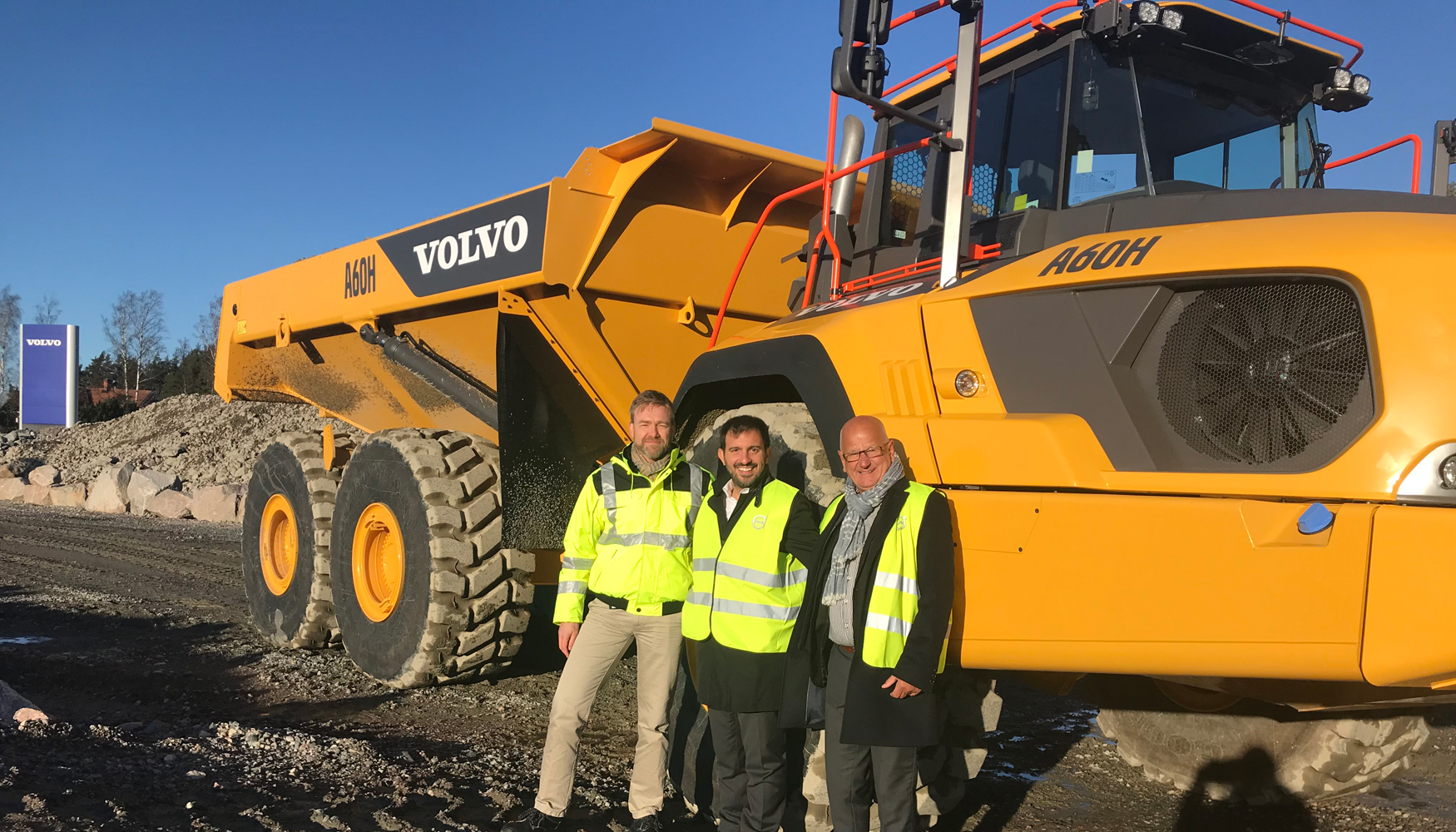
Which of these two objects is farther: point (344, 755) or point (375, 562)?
point (375, 562)

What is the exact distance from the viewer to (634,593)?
12.0ft

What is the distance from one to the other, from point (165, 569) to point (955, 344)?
982 centimetres

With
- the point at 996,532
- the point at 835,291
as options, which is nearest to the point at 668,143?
the point at 835,291

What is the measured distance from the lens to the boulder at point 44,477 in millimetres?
20234

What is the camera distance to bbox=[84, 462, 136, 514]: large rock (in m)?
17.9

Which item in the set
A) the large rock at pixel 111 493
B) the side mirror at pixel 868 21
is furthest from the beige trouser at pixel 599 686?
the large rock at pixel 111 493

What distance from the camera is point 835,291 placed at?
4062 millimetres

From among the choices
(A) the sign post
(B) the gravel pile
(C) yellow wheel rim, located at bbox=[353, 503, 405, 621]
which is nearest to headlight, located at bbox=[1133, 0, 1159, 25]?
(C) yellow wheel rim, located at bbox=[353, 503, 405, 621]

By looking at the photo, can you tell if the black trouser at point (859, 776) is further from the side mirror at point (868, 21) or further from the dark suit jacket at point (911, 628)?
the side mirror at point (868, 21)

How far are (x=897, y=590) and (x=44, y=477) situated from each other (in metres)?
22.6

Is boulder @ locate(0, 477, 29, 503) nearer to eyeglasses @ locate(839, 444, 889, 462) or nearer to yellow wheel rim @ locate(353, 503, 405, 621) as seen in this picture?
yellow wheel rim @ locate(353, 503, 405, 621)

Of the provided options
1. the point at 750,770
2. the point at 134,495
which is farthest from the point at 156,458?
the point at 750,770

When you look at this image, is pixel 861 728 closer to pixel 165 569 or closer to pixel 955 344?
pixel 955 344

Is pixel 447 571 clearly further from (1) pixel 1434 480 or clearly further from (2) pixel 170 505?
(2) pixel 170 505
